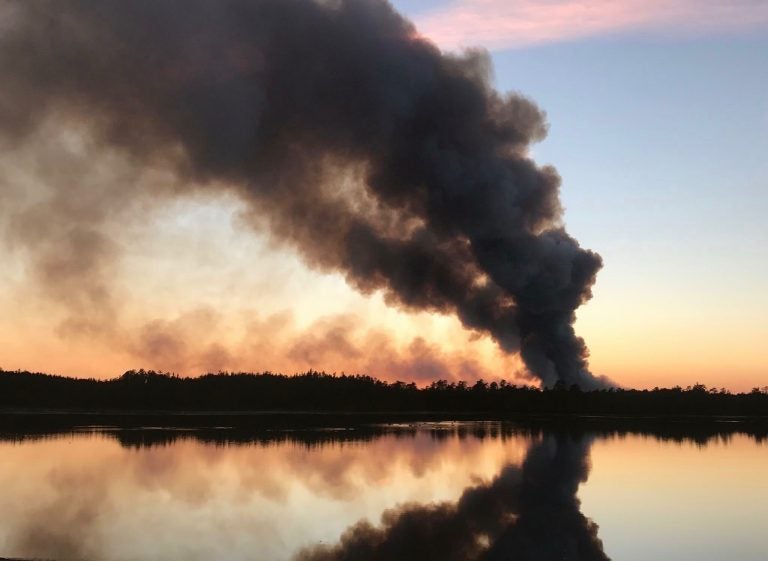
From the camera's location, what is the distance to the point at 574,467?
1241 inches

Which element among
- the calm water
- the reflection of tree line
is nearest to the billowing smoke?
the calm water

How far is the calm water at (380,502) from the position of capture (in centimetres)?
1756

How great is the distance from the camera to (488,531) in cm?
1912

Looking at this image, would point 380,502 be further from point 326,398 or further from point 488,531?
point 326,398

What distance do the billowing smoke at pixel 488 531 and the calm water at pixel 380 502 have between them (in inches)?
1.8

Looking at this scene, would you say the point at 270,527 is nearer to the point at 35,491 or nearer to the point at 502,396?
the point at 35,491

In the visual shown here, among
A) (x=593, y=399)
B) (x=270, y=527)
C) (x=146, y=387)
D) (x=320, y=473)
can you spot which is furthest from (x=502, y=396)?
(x=270, y=527)

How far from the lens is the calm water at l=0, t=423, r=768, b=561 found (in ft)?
57.6

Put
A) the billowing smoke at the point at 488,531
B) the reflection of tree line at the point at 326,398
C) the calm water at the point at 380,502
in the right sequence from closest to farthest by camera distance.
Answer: the billowing smoke at the point at 488,531 → the calm water at the point at 380,502 → the reflection of tree line at the point at 326,398

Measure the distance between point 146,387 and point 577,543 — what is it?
108 metres

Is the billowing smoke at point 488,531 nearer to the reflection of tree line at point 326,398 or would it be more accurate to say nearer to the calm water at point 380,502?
the calm water at point 380,502

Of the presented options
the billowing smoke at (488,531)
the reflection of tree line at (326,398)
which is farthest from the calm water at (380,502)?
the reflection of tree line at (326,398)

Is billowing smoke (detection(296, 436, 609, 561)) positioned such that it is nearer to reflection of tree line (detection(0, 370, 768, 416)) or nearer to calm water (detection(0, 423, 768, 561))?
calm water (detection(0, 423, 768, 561))

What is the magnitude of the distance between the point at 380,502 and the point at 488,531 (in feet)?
16.9
